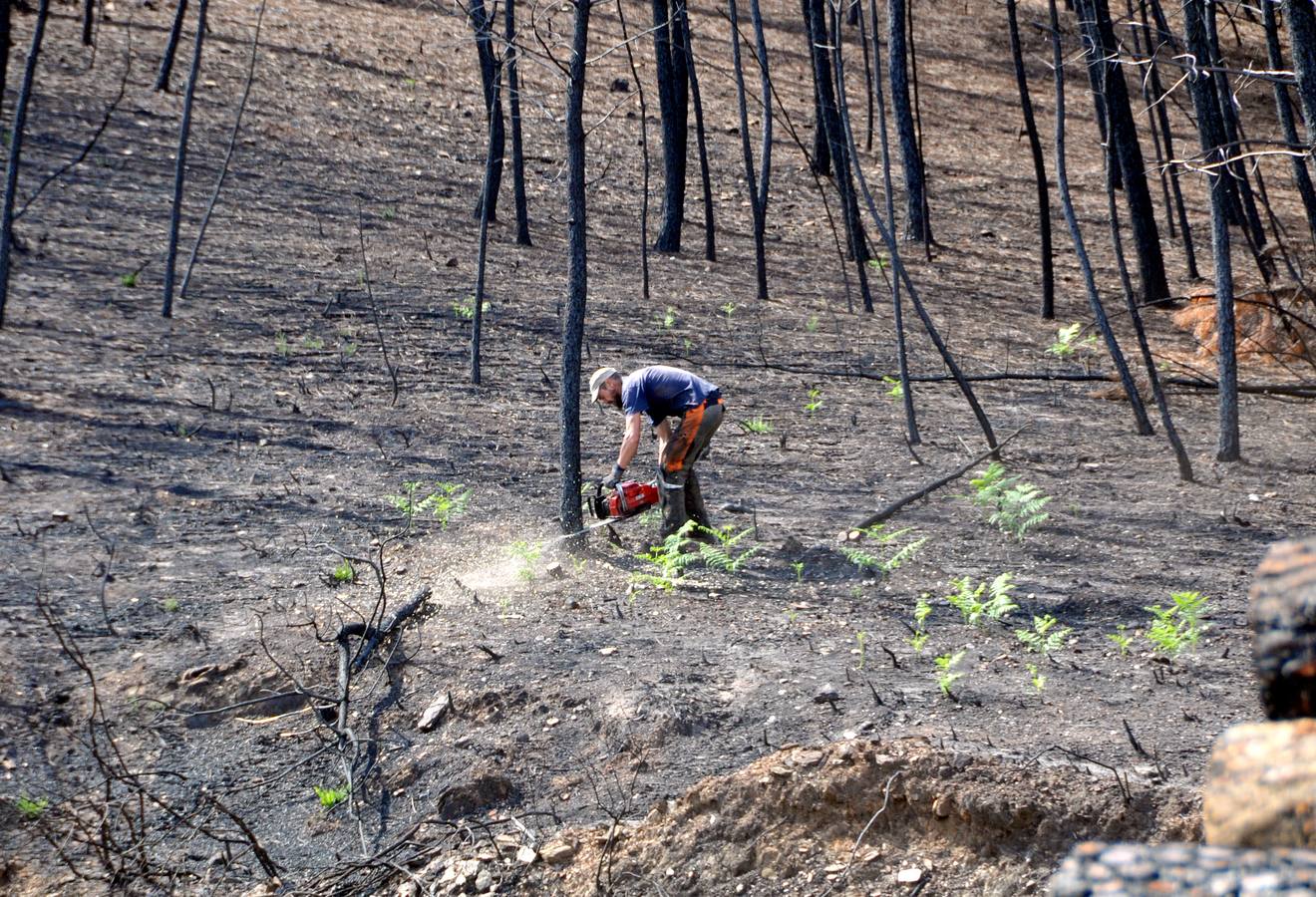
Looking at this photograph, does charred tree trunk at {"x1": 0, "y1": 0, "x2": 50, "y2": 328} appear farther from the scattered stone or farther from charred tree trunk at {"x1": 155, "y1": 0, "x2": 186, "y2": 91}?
the scattered stone

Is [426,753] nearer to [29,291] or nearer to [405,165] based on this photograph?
[29,291]

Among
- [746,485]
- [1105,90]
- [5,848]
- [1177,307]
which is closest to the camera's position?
[5,848]

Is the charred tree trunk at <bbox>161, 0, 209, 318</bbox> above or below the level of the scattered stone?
above

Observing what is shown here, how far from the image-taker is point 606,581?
8383 mm

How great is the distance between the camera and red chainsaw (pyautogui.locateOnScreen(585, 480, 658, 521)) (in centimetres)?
853

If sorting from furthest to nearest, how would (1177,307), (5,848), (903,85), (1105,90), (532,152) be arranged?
(532,152), (903,85), (1177,307), (1105,90), (5,848)

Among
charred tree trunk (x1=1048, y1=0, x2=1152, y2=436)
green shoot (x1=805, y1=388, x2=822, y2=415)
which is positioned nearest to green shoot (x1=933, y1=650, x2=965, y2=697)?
charred tree trunk (x1=1048, y1=0, x2=1152, y2=436)

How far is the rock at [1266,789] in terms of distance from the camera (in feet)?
6.88

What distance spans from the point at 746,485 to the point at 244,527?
4.31m

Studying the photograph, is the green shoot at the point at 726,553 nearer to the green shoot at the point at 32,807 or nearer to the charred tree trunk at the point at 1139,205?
the green shoot at the point at 32,807

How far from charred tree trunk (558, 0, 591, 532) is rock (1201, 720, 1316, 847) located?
21.9ft

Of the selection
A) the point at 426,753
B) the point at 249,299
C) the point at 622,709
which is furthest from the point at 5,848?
the point at 249,299

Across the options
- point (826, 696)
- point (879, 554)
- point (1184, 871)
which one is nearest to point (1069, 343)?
point (879, 554)

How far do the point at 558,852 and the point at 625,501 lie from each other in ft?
10.8
